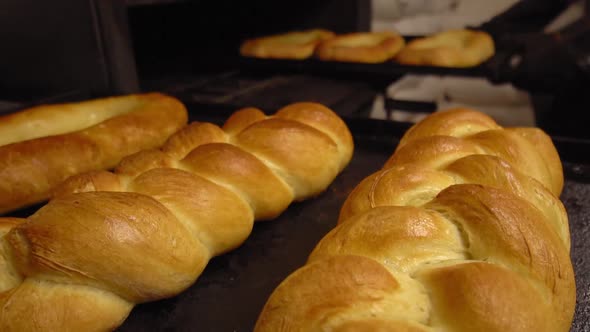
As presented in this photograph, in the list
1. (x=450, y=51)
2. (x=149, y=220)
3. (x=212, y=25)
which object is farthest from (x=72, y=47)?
(x=450, y=51)

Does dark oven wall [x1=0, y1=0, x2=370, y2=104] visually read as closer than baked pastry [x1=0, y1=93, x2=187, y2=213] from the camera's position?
No

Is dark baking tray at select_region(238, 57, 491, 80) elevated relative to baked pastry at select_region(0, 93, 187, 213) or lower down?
lower down

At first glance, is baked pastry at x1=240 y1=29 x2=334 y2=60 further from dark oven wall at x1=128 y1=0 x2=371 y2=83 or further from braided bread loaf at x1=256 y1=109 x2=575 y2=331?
braided bread loaf at x1=256 y1=109 x2=575 y2=331

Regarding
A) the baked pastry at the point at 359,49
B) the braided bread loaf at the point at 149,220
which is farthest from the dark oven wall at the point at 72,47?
the baked pastry at the point at 359,49

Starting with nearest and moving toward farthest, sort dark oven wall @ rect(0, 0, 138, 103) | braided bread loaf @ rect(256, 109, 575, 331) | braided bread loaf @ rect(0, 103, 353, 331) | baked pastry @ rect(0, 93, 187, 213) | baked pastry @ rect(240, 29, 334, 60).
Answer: braided bread loaf @ rect(256, 109, 575, 331) < braided bread loaf @ rect(0, 103, 353, 331) < baked pastry @ rect(0, 93, 187, 213) < dark oven wall @ rect(0, 0, 138, 103) < baked pastry @ rect(240, 29, 334, 60)

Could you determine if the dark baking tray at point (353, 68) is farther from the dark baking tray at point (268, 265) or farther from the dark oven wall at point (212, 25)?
the dark baking tray at point (268, 265)

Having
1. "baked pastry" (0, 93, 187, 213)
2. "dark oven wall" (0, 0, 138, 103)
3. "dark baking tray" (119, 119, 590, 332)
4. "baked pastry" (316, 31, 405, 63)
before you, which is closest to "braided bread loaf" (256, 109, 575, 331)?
"dark baking tray" (119, 119, 590, 332)

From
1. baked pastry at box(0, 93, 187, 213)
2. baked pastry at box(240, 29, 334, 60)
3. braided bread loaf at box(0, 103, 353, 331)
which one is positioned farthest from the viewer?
baked pastry at box(240, 29, 334, 60)
